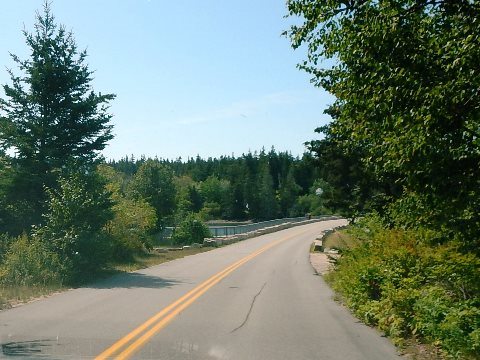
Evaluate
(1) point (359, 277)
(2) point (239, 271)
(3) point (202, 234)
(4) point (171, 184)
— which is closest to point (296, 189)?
(4) point (171, 184)

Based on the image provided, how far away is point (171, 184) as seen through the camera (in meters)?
80.8

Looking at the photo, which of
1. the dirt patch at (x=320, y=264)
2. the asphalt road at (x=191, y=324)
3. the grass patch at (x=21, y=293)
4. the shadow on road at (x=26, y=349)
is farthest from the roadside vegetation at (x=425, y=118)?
the dirt patch at (x=320, y=264)

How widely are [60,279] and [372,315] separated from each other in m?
11.1

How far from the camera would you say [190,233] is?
4844cm

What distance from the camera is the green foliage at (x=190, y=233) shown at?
48.2 metres

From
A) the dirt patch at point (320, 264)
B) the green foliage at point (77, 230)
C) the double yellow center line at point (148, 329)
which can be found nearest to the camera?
the double yellow center line at point (148, 329)

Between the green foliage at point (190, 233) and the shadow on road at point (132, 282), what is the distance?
2833 centimetres

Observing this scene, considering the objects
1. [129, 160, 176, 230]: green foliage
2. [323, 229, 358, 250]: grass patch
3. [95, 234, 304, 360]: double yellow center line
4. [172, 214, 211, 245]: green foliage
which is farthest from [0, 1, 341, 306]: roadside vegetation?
[129, 160, 176, 230]: green foliage

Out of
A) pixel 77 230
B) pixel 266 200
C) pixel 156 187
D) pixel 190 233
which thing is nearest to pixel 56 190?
pixel 77 230

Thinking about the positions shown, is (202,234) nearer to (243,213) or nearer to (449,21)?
(449,21)

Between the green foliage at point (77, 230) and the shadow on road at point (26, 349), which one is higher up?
the green foliage at point (77, 230)

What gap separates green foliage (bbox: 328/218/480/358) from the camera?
677cm

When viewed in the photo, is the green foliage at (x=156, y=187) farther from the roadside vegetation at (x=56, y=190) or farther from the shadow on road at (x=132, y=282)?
the shadow on road at (x=132, y=282)

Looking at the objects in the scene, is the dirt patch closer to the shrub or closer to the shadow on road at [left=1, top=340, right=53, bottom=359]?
the shrub
